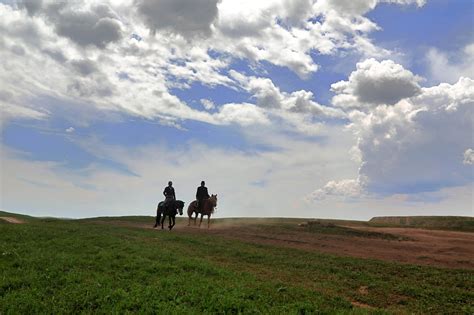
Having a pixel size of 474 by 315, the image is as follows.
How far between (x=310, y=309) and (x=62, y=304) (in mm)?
6967

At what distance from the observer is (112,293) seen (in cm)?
1217

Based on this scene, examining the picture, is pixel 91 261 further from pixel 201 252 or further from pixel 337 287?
pixel 337 287

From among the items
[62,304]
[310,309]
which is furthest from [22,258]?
[310,309]

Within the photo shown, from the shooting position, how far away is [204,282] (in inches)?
532

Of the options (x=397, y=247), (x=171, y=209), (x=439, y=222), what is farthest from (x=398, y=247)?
(x=439, y=222)

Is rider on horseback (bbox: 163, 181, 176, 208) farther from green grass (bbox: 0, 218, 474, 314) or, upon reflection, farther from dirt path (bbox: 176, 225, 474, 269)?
green grass (bbox: 0, 218, 474, 314)

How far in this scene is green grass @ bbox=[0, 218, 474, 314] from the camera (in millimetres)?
11594

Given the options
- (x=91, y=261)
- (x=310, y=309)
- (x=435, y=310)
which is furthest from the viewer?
(x=91, y=261)

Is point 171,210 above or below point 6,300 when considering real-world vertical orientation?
above

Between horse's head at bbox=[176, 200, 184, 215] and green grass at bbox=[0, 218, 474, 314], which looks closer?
green grass at bbox=[0, 218, 474, 314]

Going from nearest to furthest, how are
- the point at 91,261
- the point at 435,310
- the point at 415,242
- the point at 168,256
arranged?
the point at 435,310, the point at 91,261, the point at 168,256, the point at 415,242

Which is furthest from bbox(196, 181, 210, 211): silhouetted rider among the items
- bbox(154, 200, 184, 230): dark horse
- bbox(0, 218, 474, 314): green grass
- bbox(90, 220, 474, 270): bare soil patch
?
bbox(0, 218, 474, 314): green grass

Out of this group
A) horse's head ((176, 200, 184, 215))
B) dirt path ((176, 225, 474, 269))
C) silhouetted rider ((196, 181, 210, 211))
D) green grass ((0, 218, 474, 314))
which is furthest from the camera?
silhouetted rider ((196, 181, 210, 211))

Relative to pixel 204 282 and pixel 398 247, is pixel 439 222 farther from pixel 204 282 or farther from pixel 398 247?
pixel 204 282
